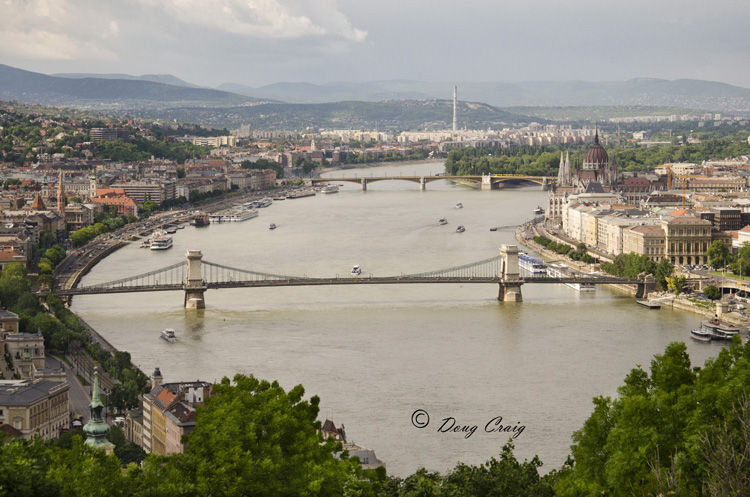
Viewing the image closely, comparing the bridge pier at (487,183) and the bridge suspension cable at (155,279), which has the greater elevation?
the bridge pier at (487,183)

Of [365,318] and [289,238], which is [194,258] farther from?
[289,238]

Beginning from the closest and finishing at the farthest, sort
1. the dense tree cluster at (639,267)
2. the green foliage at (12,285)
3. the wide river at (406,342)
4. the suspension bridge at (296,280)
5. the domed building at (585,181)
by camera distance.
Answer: the wide river at (406,342) < the green foliage at (12,285) < the suspension bridge at (296,280) < the dense tree cluster at (639,267) < the domed building at (585,181)

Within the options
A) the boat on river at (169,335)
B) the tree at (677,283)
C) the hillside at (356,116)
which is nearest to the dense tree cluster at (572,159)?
the tree at (677,283)

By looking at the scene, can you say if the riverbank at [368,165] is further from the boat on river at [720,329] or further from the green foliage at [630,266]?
the boat on river at [720,329]

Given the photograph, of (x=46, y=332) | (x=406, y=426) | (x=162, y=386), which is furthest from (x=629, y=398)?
(x=46, y=332)

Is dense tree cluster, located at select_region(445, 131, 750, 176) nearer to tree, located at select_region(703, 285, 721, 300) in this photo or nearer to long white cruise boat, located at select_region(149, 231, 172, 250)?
long white cruise boat, located at select_region(149, 231, 172, 250)

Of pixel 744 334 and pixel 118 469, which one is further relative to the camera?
pixel 744 334
